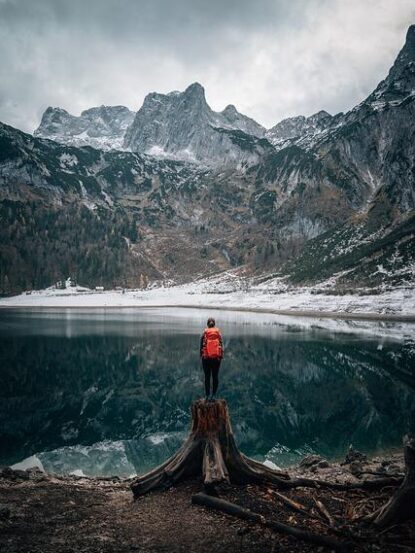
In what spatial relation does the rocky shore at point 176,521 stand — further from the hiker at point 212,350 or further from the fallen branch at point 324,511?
the hiker at point 212,350

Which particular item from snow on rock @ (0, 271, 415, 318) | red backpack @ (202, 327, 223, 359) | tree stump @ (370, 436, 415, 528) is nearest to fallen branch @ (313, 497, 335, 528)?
tree stump @ (370, 436, 415, 528)

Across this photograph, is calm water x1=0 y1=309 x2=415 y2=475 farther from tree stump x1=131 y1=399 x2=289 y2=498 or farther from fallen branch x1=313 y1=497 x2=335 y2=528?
fallen branch x1=313 y1=497 x2=335 y2=528

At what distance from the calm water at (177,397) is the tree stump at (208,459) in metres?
10.9

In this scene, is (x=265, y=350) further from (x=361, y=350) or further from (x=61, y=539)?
(x=61, y=539)

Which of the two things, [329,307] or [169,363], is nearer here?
[169,363]

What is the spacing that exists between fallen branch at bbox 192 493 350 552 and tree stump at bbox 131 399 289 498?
1.03m

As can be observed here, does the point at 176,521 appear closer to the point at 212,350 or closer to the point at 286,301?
the point at 212,350

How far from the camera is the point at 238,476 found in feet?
39.8

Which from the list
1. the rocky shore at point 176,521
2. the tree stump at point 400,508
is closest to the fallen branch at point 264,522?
the rocky shore at point 176,521

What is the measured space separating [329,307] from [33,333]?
8542 centimetres

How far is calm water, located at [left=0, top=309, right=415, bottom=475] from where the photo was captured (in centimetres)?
2572

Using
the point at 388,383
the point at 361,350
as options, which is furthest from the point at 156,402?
the point at 361,350

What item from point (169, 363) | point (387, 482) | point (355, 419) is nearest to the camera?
point (387, 482)

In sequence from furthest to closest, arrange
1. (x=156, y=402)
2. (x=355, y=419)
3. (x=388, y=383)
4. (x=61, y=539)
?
(x=388, y=383) → (x=156, y=402) → (x=355, y=419) → (x=61, y=539)
